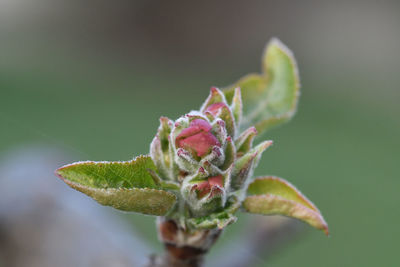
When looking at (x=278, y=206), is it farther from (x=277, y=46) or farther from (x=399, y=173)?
(x=399, y=173)

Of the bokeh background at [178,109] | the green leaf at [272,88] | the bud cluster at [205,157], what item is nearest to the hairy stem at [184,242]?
the bud cluster at [205,157]

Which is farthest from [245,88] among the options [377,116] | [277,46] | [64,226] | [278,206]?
[377,116]

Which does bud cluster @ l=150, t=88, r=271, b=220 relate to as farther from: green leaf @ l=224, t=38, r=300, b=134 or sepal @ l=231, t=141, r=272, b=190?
green leaf @ l=224, t=38, r=300, b=134

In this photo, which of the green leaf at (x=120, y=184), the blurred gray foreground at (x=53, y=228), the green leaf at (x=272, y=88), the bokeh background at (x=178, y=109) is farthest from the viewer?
the bokeh background at (x=178, y=109)

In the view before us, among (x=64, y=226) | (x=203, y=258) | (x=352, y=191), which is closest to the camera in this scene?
(x=203, y=258)

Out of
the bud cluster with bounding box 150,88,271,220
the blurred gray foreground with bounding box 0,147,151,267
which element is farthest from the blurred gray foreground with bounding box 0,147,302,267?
the bud cluster with bounding box 150,88,271,220

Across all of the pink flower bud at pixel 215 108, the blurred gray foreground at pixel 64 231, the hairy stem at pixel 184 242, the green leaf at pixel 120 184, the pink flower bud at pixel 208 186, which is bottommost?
the blurred gray foreground at pixel 64 231

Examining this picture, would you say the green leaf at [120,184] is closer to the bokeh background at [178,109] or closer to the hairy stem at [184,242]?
the hairy stem at [184,242]
